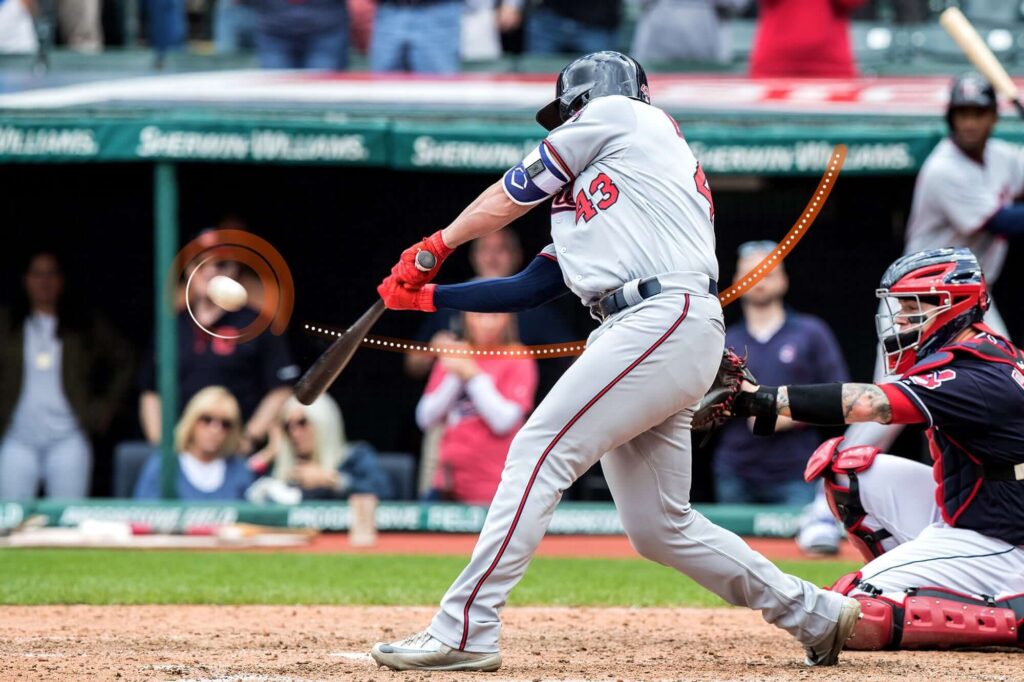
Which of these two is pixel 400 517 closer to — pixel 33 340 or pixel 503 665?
pixel 33 340

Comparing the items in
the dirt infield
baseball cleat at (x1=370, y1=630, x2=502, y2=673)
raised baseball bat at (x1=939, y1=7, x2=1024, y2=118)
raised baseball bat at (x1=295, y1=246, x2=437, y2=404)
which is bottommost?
the dirt infield

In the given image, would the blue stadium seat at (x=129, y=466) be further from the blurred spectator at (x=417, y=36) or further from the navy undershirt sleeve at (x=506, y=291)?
the navy undershirt sleeve at (x=506, y=291)

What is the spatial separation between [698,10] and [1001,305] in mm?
2495

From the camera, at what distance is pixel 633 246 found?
13.0 ft

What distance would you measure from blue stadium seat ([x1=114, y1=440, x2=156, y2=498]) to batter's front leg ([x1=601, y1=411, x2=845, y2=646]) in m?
4.87

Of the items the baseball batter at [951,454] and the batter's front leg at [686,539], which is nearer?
the batter's front leg at [686,539]

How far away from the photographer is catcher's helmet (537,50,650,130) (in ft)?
13.6

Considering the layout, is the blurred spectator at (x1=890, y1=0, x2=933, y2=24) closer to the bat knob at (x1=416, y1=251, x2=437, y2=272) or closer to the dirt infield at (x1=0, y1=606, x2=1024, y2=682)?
the dirt infield at (x1=0, y1=606, x2=1024, y2=682)

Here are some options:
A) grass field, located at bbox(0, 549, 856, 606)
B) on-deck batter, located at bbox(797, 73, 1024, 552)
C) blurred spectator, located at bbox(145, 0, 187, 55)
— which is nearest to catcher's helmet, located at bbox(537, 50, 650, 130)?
grass field, located at bbox(0, 549, 856, 606)

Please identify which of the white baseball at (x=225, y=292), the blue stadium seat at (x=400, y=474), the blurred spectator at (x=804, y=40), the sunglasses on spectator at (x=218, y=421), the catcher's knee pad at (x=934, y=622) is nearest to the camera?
the catcher's knee pad at (x=934, y=622)

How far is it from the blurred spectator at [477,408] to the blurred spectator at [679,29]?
96.2 inches

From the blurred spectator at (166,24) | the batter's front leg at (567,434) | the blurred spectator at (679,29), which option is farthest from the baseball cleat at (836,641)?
the blurred spectator at (166,24)

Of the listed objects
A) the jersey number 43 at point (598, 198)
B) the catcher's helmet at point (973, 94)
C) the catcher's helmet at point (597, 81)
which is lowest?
the jersey number 43 at point (598, 198)

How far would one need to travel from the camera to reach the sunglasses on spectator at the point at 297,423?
27.2ft
